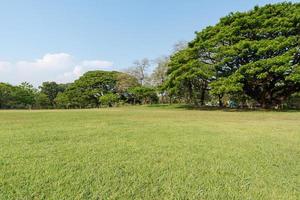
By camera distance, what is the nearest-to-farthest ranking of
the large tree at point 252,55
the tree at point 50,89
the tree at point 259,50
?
the tree at point 259,50 → the large tree at point 252,55 → the tree at point 50,89

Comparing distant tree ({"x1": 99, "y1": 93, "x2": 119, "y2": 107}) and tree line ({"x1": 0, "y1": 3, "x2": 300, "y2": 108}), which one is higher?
tree line ({"x1": 0, "y1": 3, "x2": 300, "y2": 108})

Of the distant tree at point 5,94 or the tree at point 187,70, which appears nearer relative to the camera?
the tree at point 187,70

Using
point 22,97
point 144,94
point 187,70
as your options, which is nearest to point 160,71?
point 144,94

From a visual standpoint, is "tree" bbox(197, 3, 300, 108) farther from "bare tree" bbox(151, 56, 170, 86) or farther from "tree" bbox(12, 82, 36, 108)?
"tree" bbox(12, 82, 36, 108)

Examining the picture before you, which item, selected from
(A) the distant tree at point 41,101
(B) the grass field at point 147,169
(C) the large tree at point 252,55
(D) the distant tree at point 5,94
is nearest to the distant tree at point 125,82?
(C) the large tree at point 252,55

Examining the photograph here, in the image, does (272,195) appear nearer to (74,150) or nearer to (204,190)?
(204,190)

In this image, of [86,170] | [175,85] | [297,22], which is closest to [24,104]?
[175,85]

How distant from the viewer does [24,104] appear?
44.4m

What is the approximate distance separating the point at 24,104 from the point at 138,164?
152 ft

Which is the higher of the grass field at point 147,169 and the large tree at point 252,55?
the large tree at point 252,55

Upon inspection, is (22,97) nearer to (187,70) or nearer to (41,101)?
(41,101)

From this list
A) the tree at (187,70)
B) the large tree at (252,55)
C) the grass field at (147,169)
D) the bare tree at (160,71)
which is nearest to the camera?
the grass field at (147,169)

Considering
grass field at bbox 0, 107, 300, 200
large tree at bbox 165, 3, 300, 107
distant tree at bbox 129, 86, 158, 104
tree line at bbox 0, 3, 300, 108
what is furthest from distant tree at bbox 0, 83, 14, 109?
grass field at bbox 0, 107, 300, 200

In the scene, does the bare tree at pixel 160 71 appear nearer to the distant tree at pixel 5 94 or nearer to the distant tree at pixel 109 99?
the distant tree at pixel 109 99
